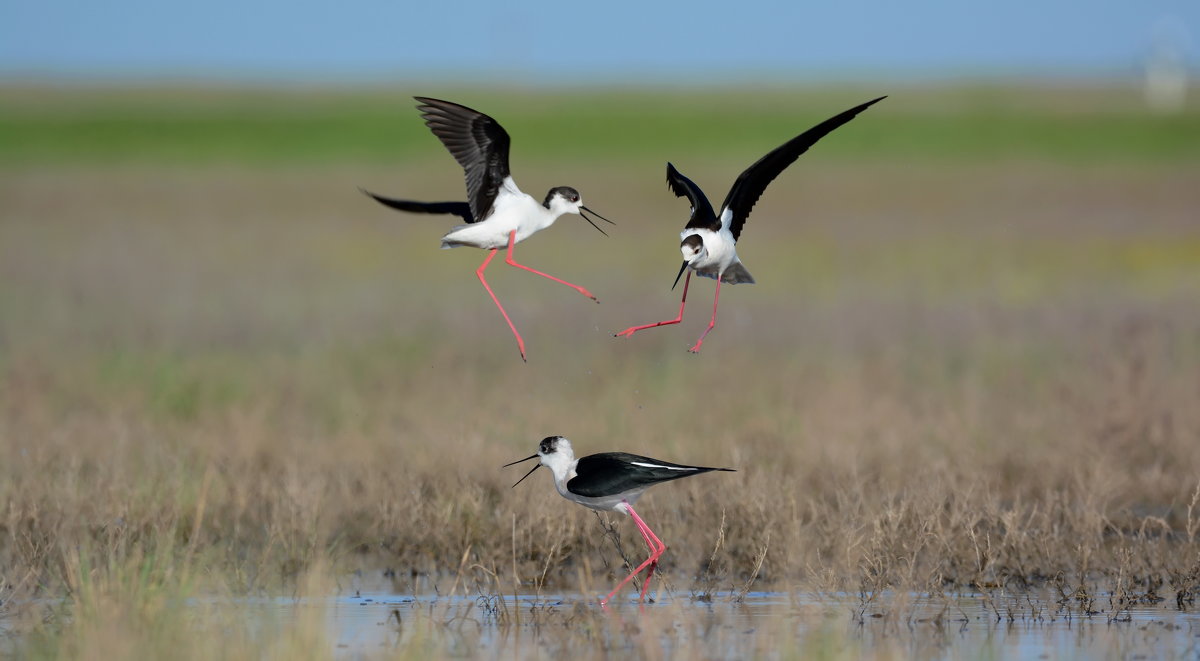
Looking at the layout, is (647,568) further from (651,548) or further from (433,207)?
(433,207)

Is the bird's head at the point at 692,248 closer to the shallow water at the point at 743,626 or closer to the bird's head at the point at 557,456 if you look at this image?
the bird's head at the point at 557,456

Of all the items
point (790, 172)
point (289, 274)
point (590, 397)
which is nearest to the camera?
point (590, 397)

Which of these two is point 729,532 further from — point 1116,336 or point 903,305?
point 903,305

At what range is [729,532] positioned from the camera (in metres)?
7.97

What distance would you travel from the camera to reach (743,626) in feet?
22.1

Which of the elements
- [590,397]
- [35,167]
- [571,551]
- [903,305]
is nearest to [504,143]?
[571,551]

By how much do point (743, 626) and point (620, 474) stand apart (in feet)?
2.75

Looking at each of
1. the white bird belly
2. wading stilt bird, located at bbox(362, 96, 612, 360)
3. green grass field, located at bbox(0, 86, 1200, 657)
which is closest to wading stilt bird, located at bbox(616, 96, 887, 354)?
wading stilt bird, located at bbox(362, 96, 612, 360)

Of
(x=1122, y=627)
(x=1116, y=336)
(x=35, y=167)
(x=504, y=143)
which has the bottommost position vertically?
(x=1122, y=627)

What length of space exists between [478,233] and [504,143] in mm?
404

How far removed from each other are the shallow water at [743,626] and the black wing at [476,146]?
1.75 metres

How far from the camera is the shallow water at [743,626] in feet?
20.3

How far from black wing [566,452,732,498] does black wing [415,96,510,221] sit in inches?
47.8

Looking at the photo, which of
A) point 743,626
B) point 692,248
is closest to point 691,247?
point 692,248
